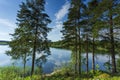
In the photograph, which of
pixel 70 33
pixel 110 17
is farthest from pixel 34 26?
pixel 110 17

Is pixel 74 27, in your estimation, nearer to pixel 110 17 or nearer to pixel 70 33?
pixel 70 33

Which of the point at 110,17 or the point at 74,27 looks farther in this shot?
the point at 74,27

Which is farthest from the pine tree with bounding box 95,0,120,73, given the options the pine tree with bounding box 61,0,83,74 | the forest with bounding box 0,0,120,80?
the pine tree with bounding box 61,0,83,74

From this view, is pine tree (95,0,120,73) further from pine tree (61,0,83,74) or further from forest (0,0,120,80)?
pine tree (61,0,83,74)

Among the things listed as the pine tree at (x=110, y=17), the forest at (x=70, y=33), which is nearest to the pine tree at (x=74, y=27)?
the forest at (x=70, y=33)

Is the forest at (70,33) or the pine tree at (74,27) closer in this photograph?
the forest at (70,33)

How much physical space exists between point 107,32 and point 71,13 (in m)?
6.69

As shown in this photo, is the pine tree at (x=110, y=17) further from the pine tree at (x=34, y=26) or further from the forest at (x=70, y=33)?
the pine tree at (x=34, y=26)

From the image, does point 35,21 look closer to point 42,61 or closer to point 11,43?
point 11,43

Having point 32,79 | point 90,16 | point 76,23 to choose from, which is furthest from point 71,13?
point 32,79

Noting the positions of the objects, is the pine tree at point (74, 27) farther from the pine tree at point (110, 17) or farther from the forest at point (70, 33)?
the pine tree at point (110, 17)

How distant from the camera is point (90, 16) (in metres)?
19.8

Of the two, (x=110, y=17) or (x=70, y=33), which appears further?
(x=70, y=33)

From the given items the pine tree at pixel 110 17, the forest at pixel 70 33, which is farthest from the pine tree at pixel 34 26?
the pine tree at pixel 110 17
